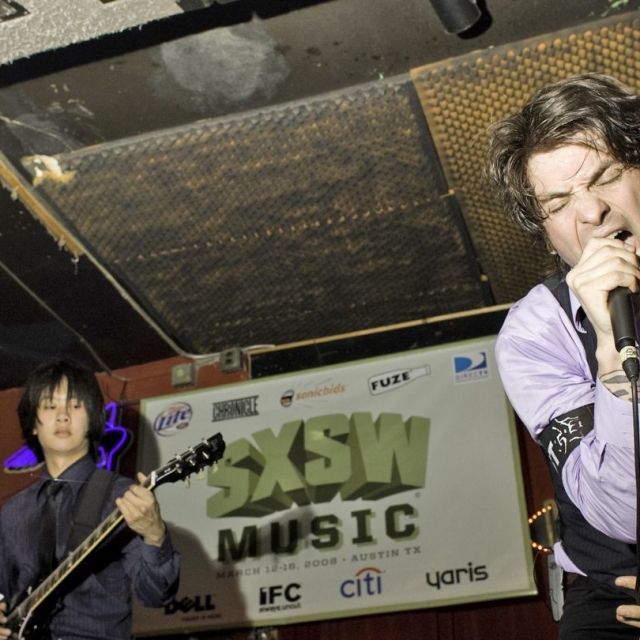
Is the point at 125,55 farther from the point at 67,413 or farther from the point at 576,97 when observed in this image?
the point at 576,97

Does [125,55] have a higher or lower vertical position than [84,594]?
higher

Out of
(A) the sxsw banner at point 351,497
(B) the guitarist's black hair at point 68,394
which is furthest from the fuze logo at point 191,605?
(B) the guitarist's black hair at point 68,394

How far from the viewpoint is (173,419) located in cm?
446

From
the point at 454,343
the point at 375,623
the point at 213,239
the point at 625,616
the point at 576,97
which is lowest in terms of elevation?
the point at 625,616

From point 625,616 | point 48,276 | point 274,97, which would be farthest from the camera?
point 48,276

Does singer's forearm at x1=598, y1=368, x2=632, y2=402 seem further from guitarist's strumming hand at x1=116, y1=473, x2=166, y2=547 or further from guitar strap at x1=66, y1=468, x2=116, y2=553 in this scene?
guitar strap at x1=66, y1=468, x2=116, y2=553

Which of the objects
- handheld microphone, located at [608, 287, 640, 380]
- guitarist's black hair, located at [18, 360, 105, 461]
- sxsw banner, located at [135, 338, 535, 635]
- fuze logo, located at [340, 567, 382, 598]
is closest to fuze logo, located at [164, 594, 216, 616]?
sxsw banner, located at [135, 338, 535, 635]

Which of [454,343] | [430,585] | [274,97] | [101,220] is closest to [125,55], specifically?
[274,97]

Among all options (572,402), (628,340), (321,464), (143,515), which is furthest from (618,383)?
(321,464)

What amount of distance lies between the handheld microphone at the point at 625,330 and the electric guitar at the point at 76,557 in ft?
6.96

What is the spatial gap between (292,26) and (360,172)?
74 centimetres

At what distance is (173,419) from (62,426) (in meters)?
0.97

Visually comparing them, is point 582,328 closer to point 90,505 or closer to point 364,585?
point 90,505

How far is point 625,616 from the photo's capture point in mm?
1495
